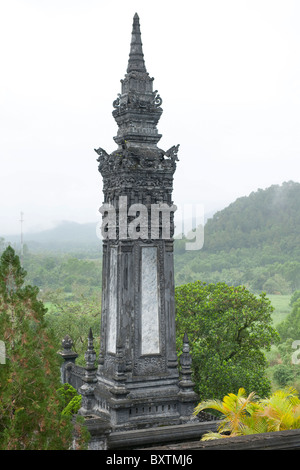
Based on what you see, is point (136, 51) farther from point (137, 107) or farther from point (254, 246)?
point (254, 246)

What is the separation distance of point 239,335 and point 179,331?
→ 8.67 feet

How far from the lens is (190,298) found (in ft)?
82.3

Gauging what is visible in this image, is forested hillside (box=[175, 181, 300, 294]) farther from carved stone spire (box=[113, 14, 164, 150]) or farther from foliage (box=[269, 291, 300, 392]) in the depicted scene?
carved stone spire (box=[113, 14, 164, 150])

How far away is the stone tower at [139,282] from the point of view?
17828 mm

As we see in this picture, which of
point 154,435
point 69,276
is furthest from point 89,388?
point 69,276

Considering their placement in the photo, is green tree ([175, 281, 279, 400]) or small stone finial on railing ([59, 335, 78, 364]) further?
small stone finial on railing ([59, 335, 78, 364])

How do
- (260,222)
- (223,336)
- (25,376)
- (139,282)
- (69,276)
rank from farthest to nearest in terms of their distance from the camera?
(260,222) < (69,276) < (223,336) < (139,282) < (25,376)

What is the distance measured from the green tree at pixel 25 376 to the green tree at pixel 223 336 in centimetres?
1464

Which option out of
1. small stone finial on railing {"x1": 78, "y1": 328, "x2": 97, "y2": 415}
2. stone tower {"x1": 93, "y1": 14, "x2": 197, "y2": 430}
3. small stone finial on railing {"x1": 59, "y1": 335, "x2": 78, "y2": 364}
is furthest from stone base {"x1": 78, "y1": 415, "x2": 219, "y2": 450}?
small stone finial on railing {"x1": 59, "y1": 335, "x2": 78, "y2": 364}

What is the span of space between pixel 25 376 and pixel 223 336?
16381 mm

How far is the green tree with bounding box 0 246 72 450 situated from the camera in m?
8.60

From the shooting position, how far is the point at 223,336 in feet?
79.9

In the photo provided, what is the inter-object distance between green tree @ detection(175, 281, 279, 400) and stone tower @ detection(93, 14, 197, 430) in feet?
16.8
